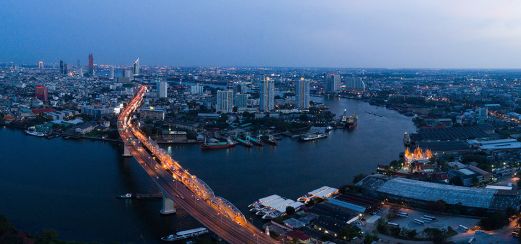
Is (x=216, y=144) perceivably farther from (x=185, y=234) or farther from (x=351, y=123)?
(x=185, y=234)

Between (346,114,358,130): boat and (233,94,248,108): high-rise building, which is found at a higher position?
(233,94,248,108): high-rise building

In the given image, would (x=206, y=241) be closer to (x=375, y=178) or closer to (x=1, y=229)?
(x=1, y=229)

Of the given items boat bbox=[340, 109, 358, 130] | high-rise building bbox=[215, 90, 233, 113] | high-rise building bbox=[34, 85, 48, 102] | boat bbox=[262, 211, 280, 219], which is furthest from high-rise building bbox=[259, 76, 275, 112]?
boat bbox=[262, 211, 280, 219]

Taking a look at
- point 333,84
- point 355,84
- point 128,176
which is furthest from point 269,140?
point 355,84

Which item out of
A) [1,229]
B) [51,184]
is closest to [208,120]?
[51,184]

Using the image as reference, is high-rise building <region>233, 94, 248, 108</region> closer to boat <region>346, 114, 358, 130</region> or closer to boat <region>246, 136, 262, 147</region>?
boat <region>346, 114, 358, 130</region>

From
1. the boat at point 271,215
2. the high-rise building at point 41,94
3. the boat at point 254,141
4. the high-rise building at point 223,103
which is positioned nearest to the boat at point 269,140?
the boat at point 254,141
